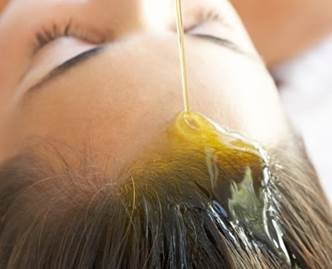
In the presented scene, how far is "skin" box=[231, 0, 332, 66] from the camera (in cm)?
116

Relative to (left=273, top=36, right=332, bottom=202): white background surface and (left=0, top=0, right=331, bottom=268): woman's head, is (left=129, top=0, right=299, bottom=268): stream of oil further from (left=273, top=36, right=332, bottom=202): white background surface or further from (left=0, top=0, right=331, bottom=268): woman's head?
(left=273, top=36, right=332, bottom=202): white background surface

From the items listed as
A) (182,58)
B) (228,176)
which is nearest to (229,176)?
(228,176)

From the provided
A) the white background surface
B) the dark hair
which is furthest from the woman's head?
the white background surface

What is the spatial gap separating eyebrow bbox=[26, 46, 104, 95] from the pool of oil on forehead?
0.40 feet

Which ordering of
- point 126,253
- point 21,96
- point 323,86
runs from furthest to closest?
point 323,86 < point 21,96 < point 126,253

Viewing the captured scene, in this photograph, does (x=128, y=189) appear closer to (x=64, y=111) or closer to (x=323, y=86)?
(x=64, y=111)

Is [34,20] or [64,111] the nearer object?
[64,111]

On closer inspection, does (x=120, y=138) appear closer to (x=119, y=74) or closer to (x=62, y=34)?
(x=119, y=74)

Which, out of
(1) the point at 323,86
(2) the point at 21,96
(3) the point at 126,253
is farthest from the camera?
(1) the point at 323,86

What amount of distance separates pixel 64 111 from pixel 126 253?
14 centimetres

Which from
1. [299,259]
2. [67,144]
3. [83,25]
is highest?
[83,25]

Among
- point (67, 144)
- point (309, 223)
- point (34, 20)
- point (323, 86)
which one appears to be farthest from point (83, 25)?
point (323, 86)

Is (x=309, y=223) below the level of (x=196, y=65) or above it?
below

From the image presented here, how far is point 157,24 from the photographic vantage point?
793 mm
